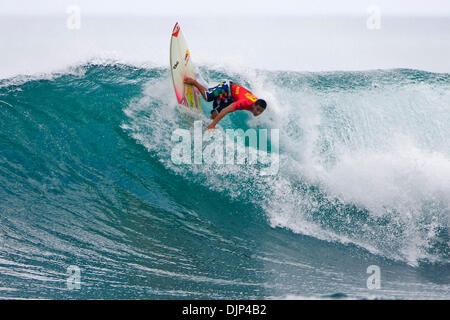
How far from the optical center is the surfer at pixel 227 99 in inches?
181

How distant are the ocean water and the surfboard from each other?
172 mm

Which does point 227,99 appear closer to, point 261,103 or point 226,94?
point 226,94

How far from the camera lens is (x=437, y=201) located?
4.59m

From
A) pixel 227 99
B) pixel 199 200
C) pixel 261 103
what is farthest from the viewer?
pixel 227 99

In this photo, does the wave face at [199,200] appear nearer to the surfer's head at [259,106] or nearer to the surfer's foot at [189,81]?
the surfer's foot at [189,81]

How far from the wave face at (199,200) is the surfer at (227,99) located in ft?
0.99

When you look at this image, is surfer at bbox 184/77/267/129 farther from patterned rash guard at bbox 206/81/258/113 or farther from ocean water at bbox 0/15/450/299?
ocean water at bbox 0/15/450/299

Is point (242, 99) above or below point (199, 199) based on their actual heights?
above

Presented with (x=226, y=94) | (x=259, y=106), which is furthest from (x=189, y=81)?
(x=259, y=106)

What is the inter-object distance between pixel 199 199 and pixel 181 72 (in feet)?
5.57

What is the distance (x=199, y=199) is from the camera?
432 centimetres

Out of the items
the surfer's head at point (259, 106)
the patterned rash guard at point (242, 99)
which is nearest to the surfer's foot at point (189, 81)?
the patterned rash guard at point (242, 99)

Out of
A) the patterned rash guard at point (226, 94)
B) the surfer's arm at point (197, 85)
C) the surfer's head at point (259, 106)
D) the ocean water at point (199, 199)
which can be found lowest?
the ocean water at point (199, 199)

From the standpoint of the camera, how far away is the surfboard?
479cm
